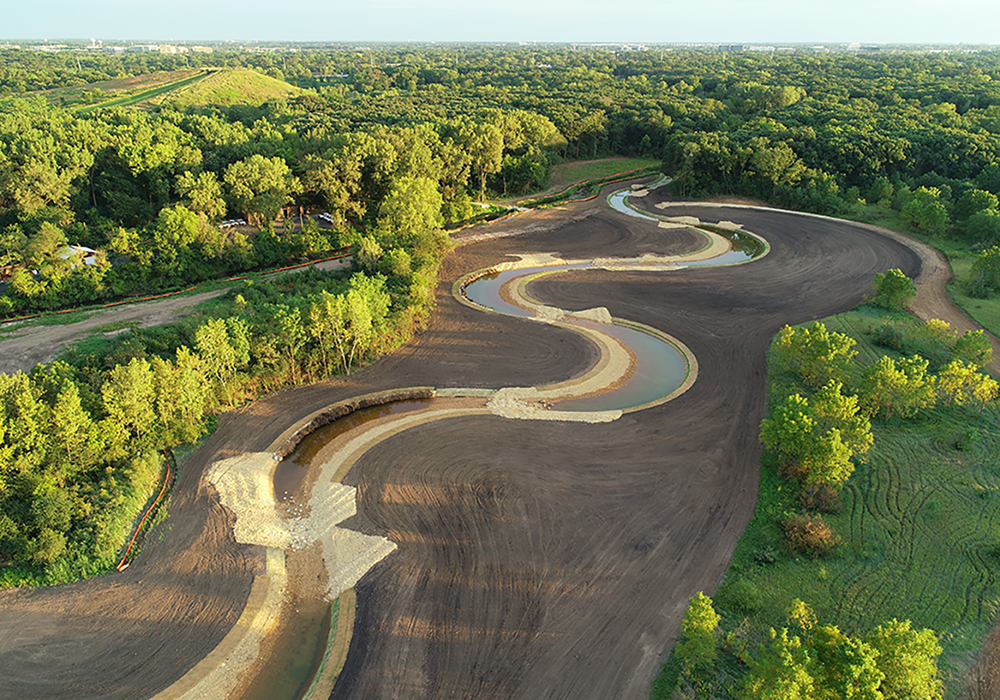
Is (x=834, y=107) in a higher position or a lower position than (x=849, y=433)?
higher

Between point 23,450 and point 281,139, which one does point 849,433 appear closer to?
point 23,450

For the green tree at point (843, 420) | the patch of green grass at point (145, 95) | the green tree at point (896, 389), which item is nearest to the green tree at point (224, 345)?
the green tree at point (843, 420)

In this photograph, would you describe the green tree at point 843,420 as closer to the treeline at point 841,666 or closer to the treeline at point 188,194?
the treeline at point 841,666

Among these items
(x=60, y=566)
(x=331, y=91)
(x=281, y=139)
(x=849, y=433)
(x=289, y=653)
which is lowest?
(x=289, y=653)

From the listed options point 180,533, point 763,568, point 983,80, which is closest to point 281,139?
point 180,533

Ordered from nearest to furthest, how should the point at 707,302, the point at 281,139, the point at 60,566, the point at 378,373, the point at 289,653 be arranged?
the point at 289,653 < the point at 60,566 < the point at 378,373 < the point at 707,302 < the point at 281,139

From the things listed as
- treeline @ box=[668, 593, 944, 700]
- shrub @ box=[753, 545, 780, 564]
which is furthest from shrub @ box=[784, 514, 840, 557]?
treeline @ box=[668, 593, 944, 700]
